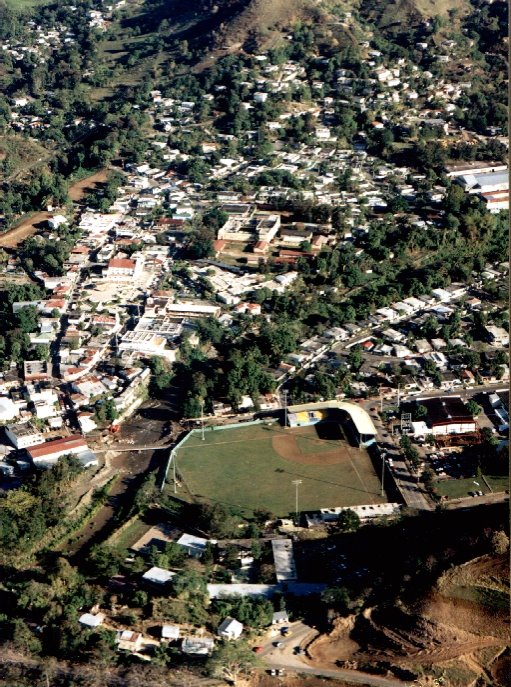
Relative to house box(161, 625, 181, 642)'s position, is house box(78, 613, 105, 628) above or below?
above

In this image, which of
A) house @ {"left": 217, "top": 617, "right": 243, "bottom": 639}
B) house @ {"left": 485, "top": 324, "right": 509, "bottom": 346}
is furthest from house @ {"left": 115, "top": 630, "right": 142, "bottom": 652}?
house @ {"left": 485, "top": 324, "right": 509, "bottom": 346}

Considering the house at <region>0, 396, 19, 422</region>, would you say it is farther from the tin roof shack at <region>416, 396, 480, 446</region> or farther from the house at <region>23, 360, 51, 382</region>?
the tin roof shack at <region>416, 396, 480, 446</region>

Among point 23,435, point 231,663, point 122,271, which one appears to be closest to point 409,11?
point 122,271

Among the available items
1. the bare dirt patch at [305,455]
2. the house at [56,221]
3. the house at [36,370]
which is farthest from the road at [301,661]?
the house at [56,221]

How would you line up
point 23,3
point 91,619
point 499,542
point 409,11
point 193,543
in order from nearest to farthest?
point 91,619
point 499,542
point 193,543
point 409,11
point 23,3

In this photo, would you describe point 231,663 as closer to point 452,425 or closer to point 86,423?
point 86,423

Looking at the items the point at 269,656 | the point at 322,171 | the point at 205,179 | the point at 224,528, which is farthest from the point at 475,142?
the point at 269,656
